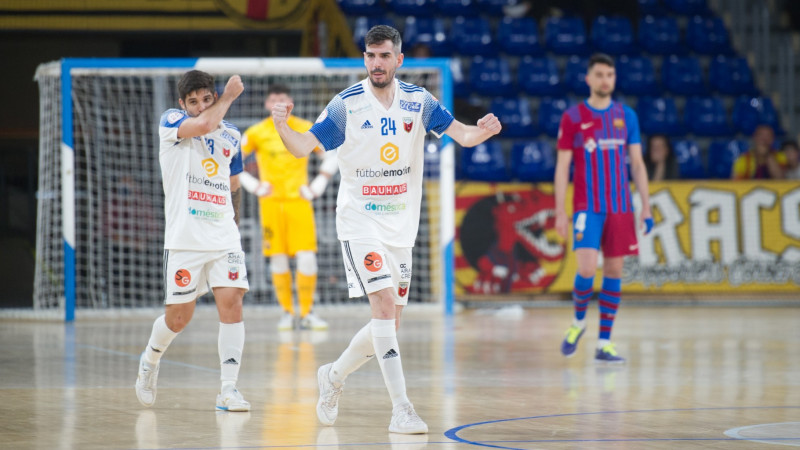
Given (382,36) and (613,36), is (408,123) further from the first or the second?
(613,36)

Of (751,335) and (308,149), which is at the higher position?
(308,149)

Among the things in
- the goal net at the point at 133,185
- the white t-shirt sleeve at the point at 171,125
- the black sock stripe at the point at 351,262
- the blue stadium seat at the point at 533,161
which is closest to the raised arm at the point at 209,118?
the white t-shirt sleeve at the point at 171,125

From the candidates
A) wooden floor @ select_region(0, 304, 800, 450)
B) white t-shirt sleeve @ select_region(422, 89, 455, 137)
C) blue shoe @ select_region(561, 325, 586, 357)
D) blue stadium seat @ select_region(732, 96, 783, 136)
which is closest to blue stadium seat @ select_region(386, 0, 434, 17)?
blue stadium seat @ select_region(732, 96, 783, 136)

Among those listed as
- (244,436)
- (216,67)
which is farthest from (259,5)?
(244,436)

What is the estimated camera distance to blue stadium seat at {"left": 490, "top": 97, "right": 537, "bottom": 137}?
1653 cm

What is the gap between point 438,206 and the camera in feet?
46.9

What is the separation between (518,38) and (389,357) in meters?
12.8

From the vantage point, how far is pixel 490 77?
17.0 m

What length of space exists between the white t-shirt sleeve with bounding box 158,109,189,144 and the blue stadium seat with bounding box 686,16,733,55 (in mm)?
13303

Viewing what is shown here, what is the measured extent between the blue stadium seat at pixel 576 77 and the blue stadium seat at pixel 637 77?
569 mm

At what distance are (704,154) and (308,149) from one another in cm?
1242

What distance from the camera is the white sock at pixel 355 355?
18.8 feet

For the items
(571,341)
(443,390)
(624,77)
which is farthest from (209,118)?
(624,77)

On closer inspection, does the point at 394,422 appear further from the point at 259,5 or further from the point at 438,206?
the point at 259,5
